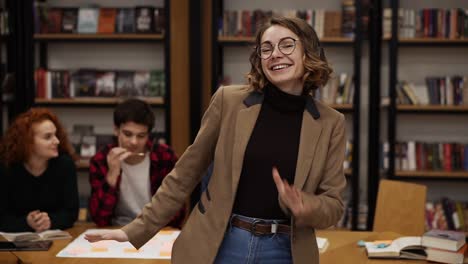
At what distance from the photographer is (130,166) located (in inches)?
133

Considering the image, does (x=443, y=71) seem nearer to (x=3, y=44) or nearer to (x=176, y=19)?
(x=176, y=19)

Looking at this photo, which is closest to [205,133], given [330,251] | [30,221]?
[330,251]

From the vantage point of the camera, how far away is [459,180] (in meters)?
5.03

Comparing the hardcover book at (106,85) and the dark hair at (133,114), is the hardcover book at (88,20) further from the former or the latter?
the dark hair at (133,114)

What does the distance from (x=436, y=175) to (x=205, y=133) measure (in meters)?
3.36

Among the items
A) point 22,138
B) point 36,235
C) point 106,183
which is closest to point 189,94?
point 106,183

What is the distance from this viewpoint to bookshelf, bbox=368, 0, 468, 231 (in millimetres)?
4898

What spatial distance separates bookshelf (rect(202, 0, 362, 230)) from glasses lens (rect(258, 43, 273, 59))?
2982 mm

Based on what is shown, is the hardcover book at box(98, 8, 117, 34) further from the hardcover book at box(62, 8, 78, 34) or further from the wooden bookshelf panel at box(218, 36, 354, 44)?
the wooden bookshelf panel at box(218, 36, 354, 44)

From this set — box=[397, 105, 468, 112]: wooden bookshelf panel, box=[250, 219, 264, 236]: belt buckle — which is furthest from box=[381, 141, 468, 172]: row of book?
box=[250, 219, 264, 236]: belt buckle

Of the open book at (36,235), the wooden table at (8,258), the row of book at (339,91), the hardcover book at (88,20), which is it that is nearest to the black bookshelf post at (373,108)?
the row of book at (339,91)

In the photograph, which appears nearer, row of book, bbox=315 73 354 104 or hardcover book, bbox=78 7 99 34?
row of book, bbox=315 73 354 104

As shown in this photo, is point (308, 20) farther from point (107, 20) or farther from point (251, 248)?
point (251, 248)

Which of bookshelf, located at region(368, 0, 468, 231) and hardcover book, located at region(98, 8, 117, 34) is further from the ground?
hardcover book, located at region(98, 8, 117, 34)
